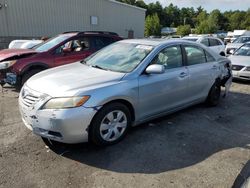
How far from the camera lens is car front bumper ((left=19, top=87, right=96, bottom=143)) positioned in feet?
10.7


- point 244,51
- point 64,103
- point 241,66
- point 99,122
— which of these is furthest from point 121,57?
point 244,51

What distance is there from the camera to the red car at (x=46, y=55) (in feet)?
20.8

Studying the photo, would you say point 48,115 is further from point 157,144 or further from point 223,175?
point 223,175

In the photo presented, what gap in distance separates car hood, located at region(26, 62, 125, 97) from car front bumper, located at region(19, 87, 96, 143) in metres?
0.23

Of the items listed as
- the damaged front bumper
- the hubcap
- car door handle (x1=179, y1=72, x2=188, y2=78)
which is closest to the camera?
the hubcap

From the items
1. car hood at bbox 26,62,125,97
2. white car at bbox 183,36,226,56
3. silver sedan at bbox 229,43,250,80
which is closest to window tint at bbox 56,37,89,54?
car hood at bbox 26,62,125,97

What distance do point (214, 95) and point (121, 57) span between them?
2623 millimetres

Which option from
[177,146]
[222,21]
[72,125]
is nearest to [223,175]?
[177,146]

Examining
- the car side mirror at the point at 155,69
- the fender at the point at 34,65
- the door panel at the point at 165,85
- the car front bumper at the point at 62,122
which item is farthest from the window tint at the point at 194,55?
the fender at the point at 34,65

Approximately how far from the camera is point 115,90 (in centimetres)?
364

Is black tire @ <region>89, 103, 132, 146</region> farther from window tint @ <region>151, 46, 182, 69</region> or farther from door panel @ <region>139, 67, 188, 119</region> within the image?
window tint @ <region>151, 46, 182, 69</region>

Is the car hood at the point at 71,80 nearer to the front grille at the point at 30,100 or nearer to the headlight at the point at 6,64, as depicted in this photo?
the front grille at the point at 30,100

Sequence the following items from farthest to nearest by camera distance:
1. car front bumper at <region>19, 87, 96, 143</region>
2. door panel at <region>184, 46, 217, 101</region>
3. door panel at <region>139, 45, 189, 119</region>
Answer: door panel at <region>184, 46, 217, 101</region> → door panel at <region>139, 45, 189, 119</region> → car front bumper at <region>19, 87, 96, 143</region>

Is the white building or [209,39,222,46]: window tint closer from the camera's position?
[209,39,222,46]: window tint
